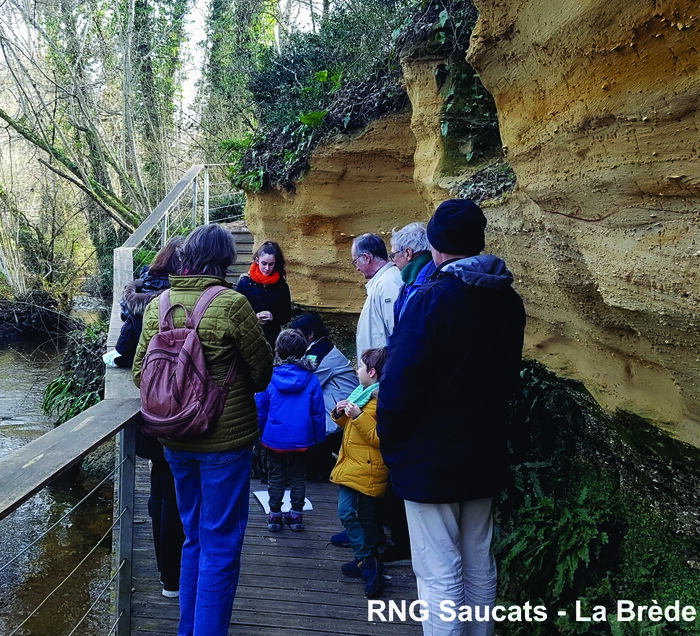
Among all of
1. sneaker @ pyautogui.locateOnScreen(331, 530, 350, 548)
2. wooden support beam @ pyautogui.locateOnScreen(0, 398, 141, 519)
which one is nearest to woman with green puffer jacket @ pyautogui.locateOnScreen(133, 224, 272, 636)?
wooden support beam @ pyautogui.locateOnScreen(0, 398, 141, 519)

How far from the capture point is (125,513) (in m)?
→ 3.29

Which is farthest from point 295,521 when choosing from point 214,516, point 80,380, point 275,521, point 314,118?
point 80,380

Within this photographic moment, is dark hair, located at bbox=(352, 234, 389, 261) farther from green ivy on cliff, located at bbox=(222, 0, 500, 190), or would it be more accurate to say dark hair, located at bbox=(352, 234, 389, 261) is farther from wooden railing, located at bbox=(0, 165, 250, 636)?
wooden railing, located at bbox=(0, 165, 250, 636)

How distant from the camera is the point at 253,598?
400cm

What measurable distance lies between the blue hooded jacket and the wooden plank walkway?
77 centimetres

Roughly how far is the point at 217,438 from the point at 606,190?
2.11 meters

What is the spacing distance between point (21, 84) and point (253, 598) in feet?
43.4

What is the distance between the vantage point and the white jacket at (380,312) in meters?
4.36

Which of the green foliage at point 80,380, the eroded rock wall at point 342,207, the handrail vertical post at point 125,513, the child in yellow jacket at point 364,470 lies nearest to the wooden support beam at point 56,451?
the handrail vertical post at point 125,513

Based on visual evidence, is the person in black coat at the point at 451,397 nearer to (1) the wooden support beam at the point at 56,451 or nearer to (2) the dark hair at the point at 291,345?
(1) the wooden support beam at the point at 56,451

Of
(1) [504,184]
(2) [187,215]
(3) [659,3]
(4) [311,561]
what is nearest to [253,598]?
(4) [311,561]

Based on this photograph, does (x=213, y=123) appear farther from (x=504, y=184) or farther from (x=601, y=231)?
(x=601, y=231)

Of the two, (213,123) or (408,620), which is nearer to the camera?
(408,620)

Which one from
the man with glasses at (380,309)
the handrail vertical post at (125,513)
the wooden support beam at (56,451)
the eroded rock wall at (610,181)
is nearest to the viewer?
the wooden support beam at (56,451)
